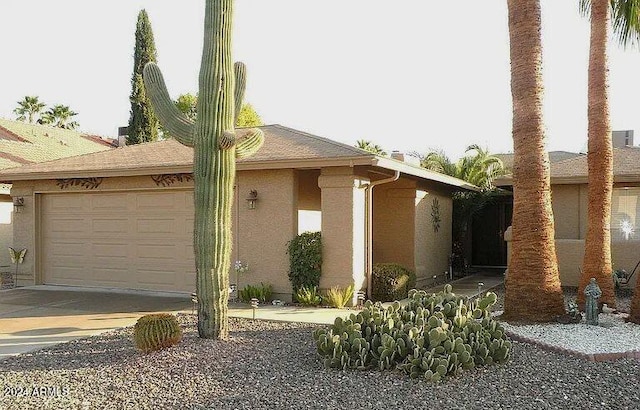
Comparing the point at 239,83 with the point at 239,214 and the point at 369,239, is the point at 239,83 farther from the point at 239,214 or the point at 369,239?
the point at 369,239

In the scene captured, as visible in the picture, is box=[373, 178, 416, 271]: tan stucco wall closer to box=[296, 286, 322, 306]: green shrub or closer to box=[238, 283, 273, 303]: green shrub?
box=[296, 286, 322, 306]: green shrub

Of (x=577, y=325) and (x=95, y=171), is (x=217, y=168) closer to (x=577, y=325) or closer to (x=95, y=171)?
(x=577, y=325)

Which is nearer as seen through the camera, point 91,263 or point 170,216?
point 170,216

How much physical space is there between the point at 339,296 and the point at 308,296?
24.4 inches

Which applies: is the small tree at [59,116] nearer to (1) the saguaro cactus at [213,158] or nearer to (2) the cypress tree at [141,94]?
(2) the cypress tree at [141,94]

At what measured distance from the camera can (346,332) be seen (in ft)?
21.5

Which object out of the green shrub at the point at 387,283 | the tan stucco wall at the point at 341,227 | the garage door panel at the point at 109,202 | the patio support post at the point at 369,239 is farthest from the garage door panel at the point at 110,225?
the green shrub at the point at 387,283

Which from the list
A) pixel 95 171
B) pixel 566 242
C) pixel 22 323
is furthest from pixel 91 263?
pixel 566 242

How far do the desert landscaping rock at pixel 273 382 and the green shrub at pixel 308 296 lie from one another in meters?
3.37

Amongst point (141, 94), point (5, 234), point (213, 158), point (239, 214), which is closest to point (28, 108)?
point (141, 94)

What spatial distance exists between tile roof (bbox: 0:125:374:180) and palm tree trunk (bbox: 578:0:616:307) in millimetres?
3787

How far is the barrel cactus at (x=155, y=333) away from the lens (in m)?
6.95

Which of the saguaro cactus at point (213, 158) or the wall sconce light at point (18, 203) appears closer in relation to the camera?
the saguaro cactus at point (213, 158)

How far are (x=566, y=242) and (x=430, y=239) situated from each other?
3.19 m
